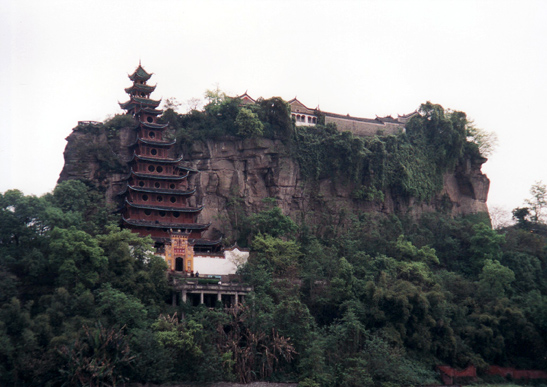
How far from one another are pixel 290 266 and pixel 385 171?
13882 mm

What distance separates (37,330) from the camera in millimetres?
29703

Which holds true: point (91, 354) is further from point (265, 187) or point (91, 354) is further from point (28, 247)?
point (265, 187)

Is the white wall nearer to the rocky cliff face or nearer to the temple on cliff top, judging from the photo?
the temple on cliff top

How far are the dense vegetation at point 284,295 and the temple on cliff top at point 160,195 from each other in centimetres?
161

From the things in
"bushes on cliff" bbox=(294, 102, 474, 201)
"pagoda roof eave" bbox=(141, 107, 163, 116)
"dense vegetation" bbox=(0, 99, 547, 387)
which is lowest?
"dense vegetation" bbox=(0, 99, 547, 387)

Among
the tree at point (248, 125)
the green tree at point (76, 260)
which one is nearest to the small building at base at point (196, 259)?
the green tree at point (76, 260)

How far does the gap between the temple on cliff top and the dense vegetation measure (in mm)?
1613

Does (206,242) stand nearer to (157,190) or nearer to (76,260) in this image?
(157,190)

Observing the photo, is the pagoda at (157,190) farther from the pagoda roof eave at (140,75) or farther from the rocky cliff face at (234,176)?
the rocky cliff face at (234,176)

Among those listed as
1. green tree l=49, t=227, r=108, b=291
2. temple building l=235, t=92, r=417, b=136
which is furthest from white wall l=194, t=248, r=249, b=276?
temple building l=235, t=92, r=417, b=136

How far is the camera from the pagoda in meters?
41.2

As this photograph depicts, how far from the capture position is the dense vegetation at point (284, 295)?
30.4 metres

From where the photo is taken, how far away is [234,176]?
4700 centimetres

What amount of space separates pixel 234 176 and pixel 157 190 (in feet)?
19.9
